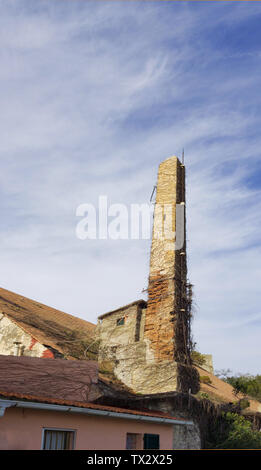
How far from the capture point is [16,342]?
14398 millimetres

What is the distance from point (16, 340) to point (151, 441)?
6.03 m

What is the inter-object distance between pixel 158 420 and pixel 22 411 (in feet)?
15.1

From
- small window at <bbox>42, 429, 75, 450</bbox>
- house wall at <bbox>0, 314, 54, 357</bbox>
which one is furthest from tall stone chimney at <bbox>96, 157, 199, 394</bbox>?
small window at <bbox>42, 429, 75, 450</bbox>

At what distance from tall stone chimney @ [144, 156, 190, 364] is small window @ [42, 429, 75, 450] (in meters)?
6.67

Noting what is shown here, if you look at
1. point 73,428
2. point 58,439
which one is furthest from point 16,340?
point 58,439

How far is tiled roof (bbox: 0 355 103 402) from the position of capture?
11.9 metres

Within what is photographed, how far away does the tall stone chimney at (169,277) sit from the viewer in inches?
640

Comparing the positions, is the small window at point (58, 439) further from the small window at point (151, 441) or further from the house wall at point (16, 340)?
the house wall at point (16, 340)

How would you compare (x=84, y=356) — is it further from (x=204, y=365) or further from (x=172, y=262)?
(x=204, y=365)

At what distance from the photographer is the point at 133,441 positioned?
11562mm

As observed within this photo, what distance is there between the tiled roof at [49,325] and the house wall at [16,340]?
0.16m

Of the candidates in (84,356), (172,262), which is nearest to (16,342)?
(84,356)

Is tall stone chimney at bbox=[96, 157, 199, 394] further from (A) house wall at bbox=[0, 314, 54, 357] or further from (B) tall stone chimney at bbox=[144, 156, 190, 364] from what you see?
(A) house wall at bbox=[0, 314, 54, 357]

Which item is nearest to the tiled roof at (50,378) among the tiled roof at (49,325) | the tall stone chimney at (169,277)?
the tiled roof at (49,325)
